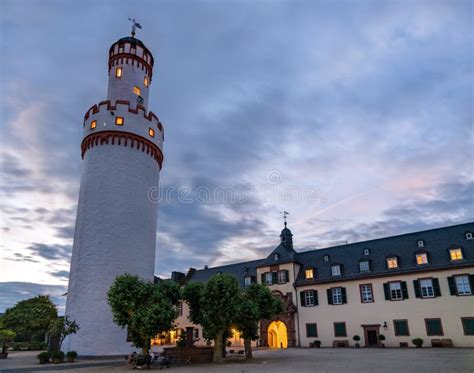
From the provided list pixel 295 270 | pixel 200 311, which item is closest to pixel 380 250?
pixel 295 270

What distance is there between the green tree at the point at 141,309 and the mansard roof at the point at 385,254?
84.1 feet

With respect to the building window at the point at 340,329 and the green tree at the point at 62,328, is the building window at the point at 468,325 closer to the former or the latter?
the building window at the point at 340,329

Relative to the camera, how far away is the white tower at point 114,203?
94.4ft

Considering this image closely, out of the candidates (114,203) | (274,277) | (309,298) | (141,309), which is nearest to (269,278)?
(274,277)

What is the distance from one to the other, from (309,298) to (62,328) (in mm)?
28872

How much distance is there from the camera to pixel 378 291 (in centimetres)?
3934

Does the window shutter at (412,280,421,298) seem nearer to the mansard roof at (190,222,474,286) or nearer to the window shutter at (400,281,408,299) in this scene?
the window shutter at (400,281,408,299)

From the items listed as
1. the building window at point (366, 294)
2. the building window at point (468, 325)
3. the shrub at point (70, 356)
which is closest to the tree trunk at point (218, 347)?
the shrub at point (70, 356)

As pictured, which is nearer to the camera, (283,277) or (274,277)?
(283,277)

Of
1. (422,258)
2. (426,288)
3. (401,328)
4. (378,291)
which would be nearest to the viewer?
(426,288)

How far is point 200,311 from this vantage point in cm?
2662

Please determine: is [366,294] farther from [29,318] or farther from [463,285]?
[29,318]

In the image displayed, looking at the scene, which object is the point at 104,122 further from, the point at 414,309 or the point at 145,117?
the point at 414,309

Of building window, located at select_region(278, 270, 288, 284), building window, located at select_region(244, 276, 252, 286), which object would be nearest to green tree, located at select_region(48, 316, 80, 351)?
building window, located at select_region(278, 270, 288, 284)
